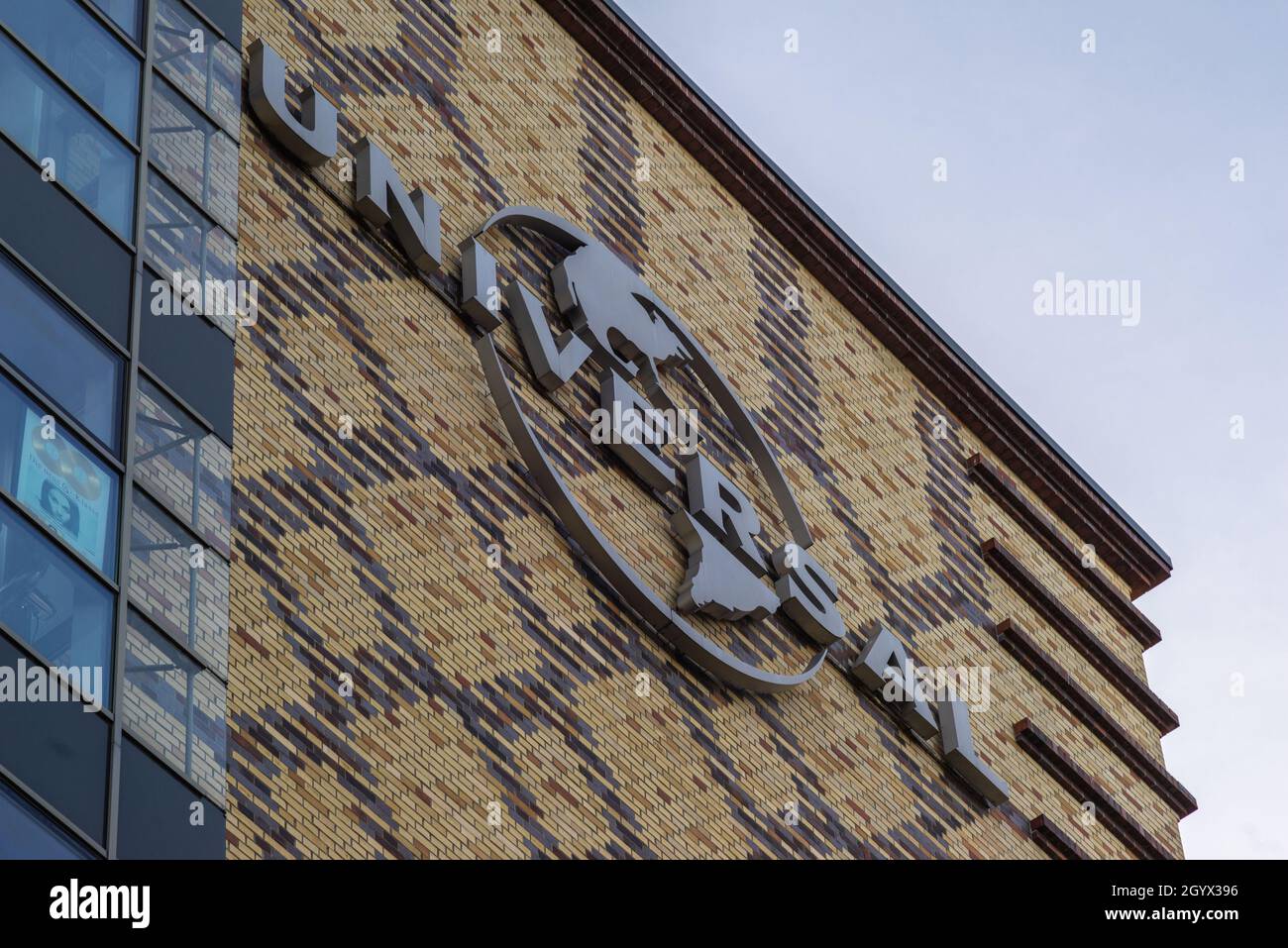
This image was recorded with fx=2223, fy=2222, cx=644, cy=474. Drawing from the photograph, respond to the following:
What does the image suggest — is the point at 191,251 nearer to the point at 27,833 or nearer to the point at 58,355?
the point at 58,355

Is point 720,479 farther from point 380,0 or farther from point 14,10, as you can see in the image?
point 14,10

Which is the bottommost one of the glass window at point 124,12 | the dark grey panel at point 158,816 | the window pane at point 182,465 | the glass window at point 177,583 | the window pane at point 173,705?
the dark grey panel at point 158,816

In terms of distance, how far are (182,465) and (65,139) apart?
84.0 inches

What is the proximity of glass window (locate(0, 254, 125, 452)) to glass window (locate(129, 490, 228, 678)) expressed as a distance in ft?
1.73

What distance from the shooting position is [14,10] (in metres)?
13.7

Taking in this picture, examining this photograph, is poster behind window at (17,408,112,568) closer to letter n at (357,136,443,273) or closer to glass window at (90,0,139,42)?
glass window at (90,0,139,42)

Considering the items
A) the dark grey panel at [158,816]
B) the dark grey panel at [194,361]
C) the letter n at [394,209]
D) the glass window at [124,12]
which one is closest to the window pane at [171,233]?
the dark grey panel at [194,361]

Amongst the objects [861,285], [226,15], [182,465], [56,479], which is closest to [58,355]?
[56,479]

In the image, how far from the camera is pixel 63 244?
1309 centimetres

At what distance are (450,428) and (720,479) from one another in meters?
3.53

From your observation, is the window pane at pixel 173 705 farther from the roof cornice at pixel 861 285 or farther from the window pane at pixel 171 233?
the roof cornice at pixel 861 285

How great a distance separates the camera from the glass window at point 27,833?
10.7 metres

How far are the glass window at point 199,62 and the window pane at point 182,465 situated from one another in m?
3.08
